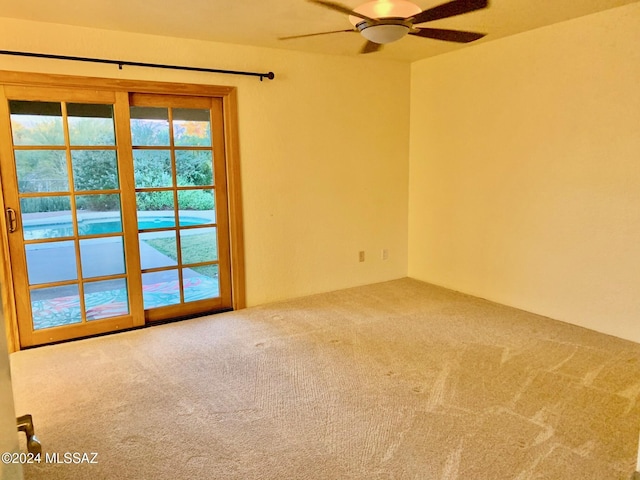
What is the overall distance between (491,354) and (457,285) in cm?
160

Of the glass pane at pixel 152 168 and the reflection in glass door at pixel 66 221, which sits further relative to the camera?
the glass pane at pixel 152 168

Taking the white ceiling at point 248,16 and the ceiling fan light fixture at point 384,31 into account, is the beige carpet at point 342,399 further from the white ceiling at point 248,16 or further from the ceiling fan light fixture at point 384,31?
the white ceiling at point 248,16

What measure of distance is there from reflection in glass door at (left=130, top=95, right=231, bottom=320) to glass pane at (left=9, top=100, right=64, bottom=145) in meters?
0.53

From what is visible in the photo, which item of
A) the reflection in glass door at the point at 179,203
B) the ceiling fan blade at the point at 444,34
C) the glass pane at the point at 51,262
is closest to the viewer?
the ceiling fan blade at the point at 444,34

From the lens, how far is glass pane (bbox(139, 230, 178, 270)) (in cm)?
376

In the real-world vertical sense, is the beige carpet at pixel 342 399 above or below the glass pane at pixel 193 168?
below

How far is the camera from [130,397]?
261 centimetres

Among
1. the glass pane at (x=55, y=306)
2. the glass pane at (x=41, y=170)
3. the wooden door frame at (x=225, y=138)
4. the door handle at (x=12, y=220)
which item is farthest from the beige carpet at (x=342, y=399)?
the glass pane at (x=41, y=170)

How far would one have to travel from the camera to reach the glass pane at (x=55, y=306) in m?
3.40

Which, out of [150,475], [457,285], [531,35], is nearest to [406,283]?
[457,285]

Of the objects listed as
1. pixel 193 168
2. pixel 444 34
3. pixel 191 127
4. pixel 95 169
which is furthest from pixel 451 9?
pixel 95 169

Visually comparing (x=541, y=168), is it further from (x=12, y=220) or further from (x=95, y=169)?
(x=12, y=220)

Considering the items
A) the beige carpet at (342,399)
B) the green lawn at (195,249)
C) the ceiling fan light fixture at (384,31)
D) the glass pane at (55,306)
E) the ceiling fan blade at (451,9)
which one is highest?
the ceiling fan blade at (451,9)

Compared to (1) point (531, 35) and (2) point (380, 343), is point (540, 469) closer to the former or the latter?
(2) point (380, 343)
